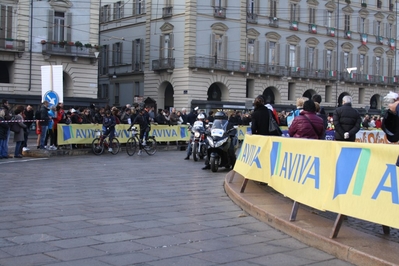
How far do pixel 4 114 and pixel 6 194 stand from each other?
896 centimetres

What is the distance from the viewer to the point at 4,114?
19281mm

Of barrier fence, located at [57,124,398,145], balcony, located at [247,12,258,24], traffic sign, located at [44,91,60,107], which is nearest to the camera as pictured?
traffic sign, located at [44,91,60,107]

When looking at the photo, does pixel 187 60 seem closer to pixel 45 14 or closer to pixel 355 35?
pixel 45 14

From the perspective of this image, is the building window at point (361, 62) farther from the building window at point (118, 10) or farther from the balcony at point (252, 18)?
the building window at point (118, 10)

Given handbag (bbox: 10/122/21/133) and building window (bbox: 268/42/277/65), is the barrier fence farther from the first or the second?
building window (bbox: 268/42/277/65)

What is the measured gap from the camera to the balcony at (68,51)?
4044 centimetres

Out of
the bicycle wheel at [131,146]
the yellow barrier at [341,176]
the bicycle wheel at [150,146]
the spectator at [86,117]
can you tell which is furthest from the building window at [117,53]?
the yellow barrier at [341,176]

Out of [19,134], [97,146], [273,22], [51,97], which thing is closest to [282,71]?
[273,22]

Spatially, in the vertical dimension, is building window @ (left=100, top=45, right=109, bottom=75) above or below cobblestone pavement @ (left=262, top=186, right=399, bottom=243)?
above

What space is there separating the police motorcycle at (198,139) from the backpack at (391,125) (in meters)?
12.1

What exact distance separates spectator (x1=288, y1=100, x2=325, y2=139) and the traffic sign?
13.7 metres

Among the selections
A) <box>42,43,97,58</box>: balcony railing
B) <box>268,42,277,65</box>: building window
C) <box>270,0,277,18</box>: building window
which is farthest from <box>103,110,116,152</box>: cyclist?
<box>270,0,277,18</box>: building window

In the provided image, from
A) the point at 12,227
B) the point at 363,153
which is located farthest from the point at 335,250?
the point at 12,227

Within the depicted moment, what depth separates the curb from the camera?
6.12m
